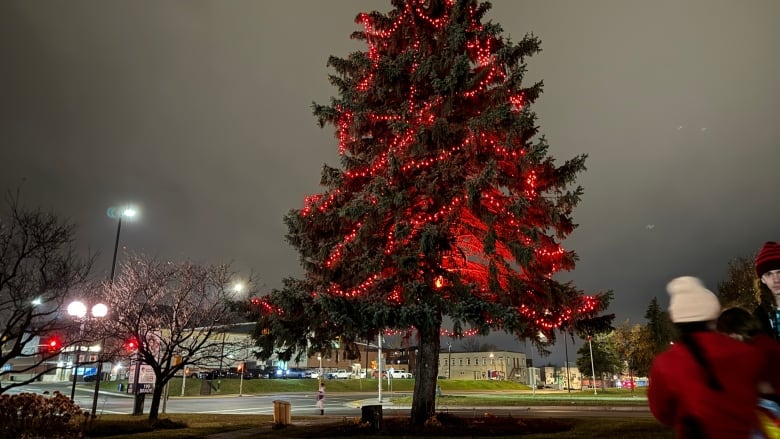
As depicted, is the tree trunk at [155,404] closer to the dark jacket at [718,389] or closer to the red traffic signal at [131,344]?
the red traffic signal at [131,344]

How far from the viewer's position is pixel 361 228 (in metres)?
16.3

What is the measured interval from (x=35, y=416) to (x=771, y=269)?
11.9m

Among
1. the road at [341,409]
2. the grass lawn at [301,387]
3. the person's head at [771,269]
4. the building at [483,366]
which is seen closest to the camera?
the person's head at [771,269]

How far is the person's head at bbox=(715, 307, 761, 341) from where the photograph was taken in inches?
127

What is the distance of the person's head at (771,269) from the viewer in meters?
3.95

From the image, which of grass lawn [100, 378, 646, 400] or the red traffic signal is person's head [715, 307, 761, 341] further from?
grass lawn [100, 378, 646, 400]

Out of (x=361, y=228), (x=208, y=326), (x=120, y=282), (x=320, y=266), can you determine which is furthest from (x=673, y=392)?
(x=120, y=282)

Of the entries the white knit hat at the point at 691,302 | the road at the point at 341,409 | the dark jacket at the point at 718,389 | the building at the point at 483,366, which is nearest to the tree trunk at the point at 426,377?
the road at the point at 341,409

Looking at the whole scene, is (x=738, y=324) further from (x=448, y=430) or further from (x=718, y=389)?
(x=448, y=430)

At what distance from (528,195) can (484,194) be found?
4.51ft

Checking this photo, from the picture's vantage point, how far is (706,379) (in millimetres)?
2775

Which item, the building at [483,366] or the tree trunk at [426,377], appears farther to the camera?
the building at [483,366]

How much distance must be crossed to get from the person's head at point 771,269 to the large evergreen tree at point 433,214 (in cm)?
1031

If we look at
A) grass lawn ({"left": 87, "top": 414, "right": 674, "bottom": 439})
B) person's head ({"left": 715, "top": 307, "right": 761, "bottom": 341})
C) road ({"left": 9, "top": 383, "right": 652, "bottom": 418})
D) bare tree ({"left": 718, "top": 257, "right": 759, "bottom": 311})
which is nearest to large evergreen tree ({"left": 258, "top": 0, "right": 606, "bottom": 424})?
grass lawn ({"left": 87, "top": 414, "right": 674, "bottom": 439})
